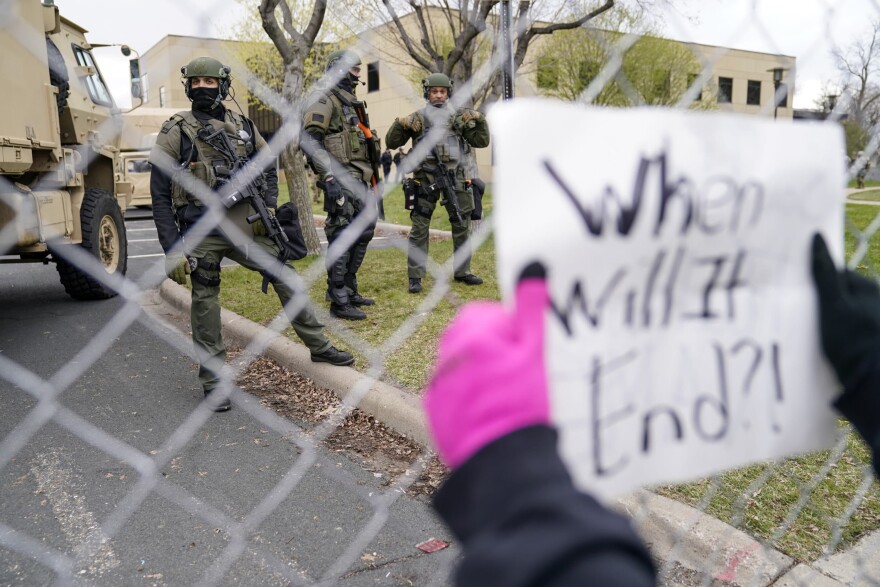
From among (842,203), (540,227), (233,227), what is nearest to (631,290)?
(540,227)

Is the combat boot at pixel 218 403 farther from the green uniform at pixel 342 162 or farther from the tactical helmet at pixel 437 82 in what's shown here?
the tactical helmet at pixel 437 82

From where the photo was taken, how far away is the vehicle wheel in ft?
22.5

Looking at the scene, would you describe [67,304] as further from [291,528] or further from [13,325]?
[291,528]

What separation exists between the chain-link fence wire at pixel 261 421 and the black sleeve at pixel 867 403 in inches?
22.0

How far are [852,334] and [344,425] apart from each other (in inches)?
124

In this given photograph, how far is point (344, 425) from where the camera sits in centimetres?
391

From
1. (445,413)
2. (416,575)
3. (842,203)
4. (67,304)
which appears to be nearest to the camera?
(445,413)

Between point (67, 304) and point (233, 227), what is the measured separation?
3749 mm

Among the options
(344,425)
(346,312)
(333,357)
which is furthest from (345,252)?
(344,425)

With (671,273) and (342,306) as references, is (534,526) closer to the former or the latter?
(671,273)

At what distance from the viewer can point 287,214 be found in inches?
173

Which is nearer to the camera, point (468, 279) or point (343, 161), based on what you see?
point (343, 161)

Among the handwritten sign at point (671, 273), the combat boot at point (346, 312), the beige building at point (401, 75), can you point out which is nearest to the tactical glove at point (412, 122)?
the beige building at point (401, 75)

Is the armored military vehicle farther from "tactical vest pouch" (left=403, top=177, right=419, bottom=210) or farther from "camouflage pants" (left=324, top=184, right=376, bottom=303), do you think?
"tactical vest pouch" (left=403, top=177, right=419, bottom=210)
